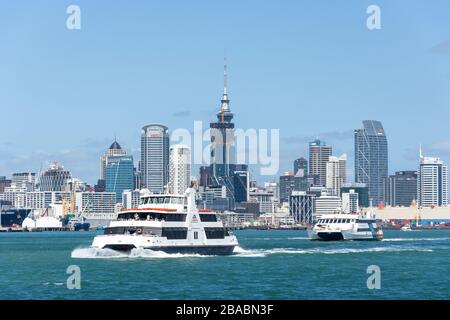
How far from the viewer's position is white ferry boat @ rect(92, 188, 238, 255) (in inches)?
2857

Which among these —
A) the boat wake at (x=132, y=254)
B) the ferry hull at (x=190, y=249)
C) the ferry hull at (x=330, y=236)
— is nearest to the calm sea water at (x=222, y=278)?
the boat wake at (x=132, y=254)

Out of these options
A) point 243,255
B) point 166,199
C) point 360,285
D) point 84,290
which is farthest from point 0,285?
point 243,255

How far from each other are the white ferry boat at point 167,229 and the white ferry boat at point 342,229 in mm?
58965

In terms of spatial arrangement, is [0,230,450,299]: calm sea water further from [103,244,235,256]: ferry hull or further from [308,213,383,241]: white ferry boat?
[308,213,383,241]: white ferry boat

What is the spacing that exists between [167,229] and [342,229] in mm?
66166

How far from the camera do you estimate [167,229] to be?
7350 centimetres

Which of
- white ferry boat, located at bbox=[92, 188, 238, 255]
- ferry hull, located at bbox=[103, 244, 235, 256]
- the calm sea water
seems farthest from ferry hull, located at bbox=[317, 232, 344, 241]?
white ferry boat, located at bbox=[92, 188, 238, 255]

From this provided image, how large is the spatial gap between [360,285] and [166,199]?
96.9 feet

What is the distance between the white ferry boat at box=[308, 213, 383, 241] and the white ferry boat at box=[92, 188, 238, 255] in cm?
5896

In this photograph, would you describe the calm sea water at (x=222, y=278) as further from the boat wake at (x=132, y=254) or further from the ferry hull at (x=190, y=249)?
the ferry hull at (x=190, y=249)

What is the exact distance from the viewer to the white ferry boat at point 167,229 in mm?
72562

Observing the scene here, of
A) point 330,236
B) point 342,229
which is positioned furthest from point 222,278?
point 342,229

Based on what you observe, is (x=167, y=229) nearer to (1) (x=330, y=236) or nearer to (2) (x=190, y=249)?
(2) (x=190, y=249)
